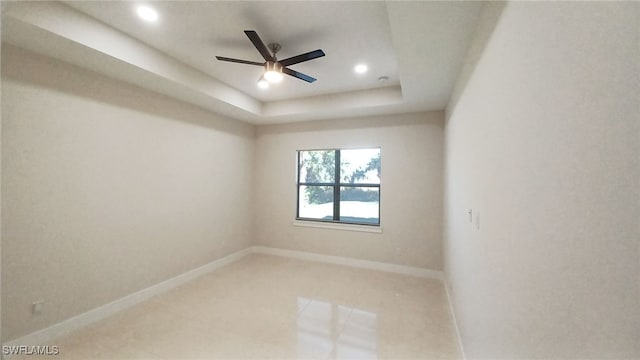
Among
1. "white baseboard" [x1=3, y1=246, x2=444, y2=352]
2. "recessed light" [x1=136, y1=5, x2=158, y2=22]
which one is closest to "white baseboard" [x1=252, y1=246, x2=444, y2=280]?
"white baseboard" [x1=3, y1=246, x2=444, y2=352]

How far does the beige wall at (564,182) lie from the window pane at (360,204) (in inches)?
120

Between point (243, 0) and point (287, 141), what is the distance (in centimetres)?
306

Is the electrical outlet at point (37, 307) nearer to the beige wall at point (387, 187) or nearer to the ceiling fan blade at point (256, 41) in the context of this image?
the ceiling fan blade at point (256, 41)

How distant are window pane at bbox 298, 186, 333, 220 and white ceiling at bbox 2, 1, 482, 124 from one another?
1.99m

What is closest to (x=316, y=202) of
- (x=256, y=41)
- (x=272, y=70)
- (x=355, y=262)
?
(x=355, y=262)

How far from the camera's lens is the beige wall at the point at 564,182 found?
1.64 feet

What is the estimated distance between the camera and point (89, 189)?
264 cm

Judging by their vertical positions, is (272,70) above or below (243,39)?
below

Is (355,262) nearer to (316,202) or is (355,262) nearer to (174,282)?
(316,202)

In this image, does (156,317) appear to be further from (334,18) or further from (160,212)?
(334,18)

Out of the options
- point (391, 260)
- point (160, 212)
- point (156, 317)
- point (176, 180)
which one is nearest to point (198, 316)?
point (156, 317)

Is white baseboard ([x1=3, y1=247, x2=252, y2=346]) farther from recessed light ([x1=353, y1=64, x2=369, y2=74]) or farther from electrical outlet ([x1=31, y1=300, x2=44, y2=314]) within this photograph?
recessed light ([x1=353, y1=64, x2=369, y2=74])

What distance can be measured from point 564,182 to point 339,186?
157 inches

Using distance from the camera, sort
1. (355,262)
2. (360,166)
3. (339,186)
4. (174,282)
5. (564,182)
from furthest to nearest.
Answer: (339,186) → (360,166) → (355,262) → (174,282) → (564,182)
